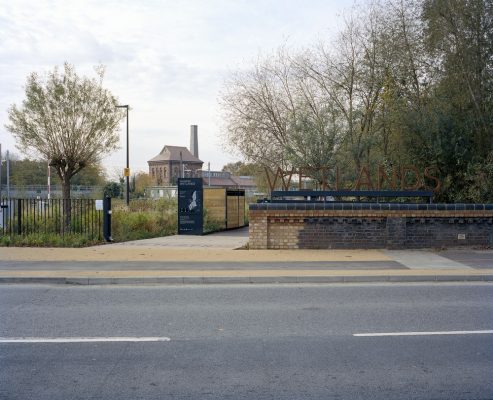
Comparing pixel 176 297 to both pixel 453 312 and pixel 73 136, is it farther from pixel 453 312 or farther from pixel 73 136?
pixel 73 136

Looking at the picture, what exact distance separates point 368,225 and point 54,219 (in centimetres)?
1094

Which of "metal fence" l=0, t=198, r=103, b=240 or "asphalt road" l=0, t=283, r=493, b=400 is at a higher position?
"metal fence" l=0, t=198, r=103, b=240

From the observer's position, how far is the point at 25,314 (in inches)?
348

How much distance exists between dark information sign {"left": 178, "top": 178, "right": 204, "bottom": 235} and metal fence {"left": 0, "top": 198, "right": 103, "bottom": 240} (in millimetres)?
3198

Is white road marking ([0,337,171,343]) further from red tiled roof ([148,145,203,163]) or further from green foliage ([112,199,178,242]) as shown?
red tiled roof ([148,145,203,163])

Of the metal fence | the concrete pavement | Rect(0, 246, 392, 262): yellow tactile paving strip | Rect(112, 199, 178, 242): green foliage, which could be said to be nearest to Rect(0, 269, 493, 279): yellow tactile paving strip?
the concrete pavement

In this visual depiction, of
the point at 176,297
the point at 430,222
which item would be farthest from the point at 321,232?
the point at 176,297

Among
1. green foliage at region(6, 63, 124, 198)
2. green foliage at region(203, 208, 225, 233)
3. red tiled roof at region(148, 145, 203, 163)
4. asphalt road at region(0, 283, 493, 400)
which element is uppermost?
red tiled roof at region(148, 145, 203, 163)

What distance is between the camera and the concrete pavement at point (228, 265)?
12094 millimetres

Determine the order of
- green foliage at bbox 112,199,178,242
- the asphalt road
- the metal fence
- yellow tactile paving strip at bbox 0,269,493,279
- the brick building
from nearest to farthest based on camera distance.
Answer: the asphalt road → yellow tactile paving strip at bbox 0,269,493,279 → the metal fence → green foliage at bbox 112,199,178,242 → the brick building

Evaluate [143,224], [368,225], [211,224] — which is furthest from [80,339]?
[211,224]

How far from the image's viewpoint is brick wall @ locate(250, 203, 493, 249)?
16219 mm

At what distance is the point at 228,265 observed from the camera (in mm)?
13703

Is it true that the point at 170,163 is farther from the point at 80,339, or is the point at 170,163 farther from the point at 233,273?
the point at 80,339
